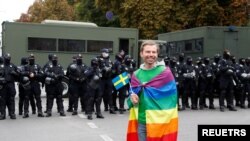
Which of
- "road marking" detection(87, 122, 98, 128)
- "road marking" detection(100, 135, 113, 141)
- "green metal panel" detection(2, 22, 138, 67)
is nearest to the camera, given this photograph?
"road marking" detection(100, 135, 113, 141)

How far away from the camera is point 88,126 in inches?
480

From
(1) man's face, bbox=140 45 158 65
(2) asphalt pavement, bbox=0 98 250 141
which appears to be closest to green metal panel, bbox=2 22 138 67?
(2) asphalt pavement, bbox=0 98 250 141

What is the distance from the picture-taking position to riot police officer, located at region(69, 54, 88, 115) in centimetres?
1464

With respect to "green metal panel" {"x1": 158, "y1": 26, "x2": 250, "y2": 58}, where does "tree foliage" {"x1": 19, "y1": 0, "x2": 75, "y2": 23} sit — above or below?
above

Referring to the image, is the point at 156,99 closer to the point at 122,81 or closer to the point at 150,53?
the point at 150,53

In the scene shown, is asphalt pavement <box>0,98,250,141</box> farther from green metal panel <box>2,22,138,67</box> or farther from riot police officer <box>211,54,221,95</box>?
green metal panel <box>2,22,138,67</box>

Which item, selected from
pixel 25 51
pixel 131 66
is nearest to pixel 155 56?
pixel 131 66

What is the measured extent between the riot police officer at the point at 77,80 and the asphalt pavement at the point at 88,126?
50cm

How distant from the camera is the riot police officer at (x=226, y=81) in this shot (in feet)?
52.2

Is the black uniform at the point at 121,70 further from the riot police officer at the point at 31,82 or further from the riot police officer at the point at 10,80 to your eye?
the riot police officer at the point at 10,80

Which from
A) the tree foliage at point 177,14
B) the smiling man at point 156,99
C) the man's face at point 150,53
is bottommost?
the smiling man at point 156,99

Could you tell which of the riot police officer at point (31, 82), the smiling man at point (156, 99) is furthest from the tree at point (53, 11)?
the smiling man at point (156, 99)

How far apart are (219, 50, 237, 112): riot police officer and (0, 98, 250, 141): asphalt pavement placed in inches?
14.4

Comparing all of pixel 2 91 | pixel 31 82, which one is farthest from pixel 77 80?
pixel 2 91
